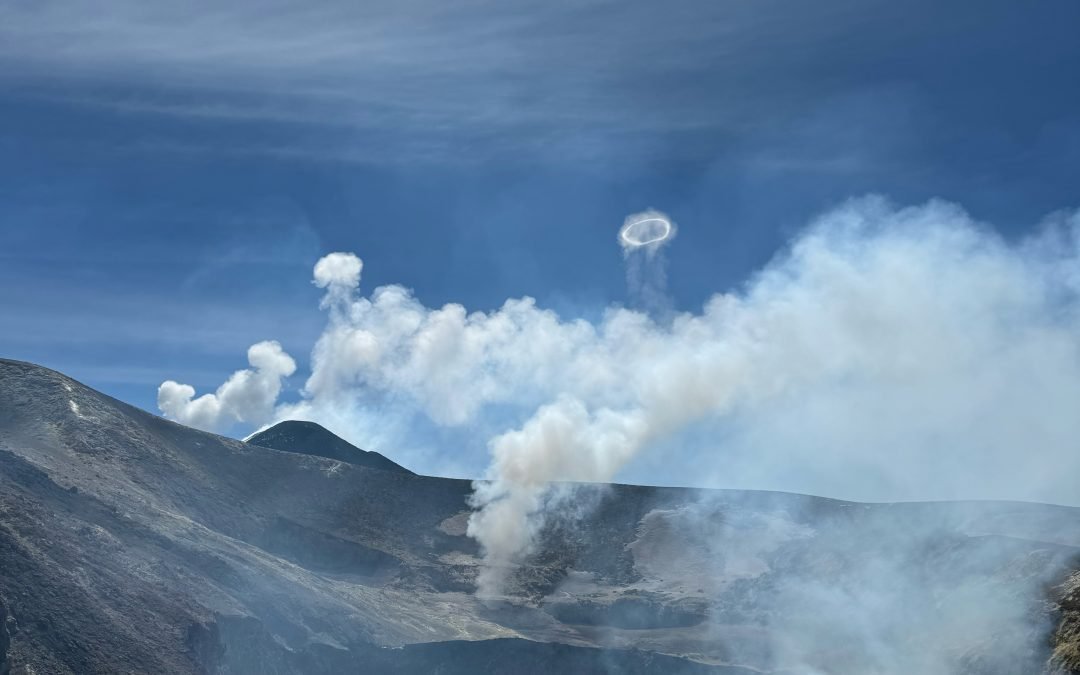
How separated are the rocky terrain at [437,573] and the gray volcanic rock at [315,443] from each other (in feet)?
81.2

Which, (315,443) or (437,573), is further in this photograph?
(315,443)

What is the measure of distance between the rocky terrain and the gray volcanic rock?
24750mm

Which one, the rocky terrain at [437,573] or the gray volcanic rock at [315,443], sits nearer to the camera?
the rocky terrain at [437,573]

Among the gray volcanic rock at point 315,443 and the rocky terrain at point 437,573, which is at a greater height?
the gray volcanic rock at point 315,443

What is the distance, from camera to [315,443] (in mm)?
127750

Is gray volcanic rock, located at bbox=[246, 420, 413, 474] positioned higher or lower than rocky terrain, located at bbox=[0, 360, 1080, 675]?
higher

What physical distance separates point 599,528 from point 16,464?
54869mm

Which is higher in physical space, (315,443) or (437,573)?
(315,443)

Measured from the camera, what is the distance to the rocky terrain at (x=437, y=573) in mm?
51531

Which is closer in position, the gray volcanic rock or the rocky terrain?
the rocky terrain

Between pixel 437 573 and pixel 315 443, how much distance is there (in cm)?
4628

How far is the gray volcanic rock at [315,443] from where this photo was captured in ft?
412

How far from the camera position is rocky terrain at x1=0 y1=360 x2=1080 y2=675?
169 feet

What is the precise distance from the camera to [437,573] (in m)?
87.5
